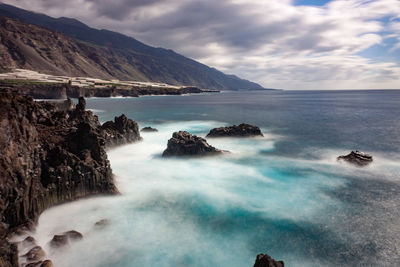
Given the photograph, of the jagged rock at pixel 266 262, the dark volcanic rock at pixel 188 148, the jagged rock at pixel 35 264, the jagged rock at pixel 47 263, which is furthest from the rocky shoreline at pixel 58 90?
the jagged rock at pixel 266 262

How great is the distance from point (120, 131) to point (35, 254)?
26.2m

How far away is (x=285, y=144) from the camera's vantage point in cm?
4194

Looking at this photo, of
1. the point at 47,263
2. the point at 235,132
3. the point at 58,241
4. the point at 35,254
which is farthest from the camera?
the point at 235,132

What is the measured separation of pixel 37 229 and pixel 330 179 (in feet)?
83.6

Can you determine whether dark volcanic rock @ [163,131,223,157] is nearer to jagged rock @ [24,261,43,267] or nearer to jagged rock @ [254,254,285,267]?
jagged rock @ [24,261,43,267]

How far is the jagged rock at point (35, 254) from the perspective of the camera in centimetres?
1307

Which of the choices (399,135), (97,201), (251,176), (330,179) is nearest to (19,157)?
(97,201)

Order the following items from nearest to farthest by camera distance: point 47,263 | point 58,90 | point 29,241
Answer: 1. point 47,263
2. point 29,241
3. point 58,90

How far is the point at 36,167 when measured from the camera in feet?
59.2

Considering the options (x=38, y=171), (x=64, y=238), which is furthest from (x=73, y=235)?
(x=38, y=171)

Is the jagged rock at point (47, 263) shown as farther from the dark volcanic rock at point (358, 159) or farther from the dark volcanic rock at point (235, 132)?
the dark volcanic rock at point (235, 132)

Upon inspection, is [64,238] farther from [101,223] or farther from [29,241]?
[101,223]

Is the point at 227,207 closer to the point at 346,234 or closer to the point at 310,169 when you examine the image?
the point at 346,234

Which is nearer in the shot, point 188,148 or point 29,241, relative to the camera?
point 29,241
